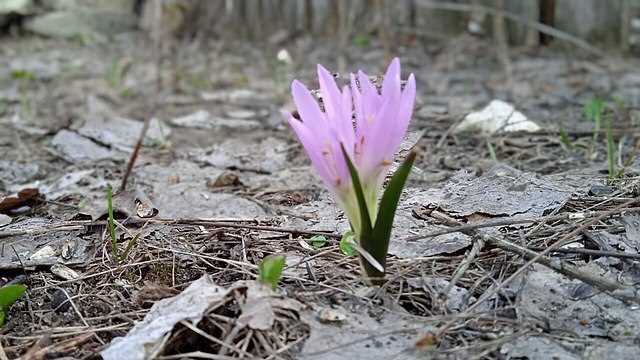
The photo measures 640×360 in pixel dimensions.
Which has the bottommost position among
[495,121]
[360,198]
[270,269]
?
[495,121]

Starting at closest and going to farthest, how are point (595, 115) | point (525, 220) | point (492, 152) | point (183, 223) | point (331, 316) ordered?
1. point (331, 316)
2. point (525, 220)
3. point (183, 223)
4. point (492, 152)
5. point (595, 115)

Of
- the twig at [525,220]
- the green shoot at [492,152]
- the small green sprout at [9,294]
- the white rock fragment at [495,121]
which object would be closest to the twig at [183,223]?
the twig at [525,220]

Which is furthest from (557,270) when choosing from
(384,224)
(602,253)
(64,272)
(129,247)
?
(64,272)

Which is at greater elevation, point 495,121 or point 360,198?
point 360,198

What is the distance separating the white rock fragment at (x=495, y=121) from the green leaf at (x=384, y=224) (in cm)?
164

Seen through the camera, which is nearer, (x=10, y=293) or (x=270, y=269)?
(x=270, y=269)

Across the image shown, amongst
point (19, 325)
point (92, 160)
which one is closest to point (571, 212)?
point (19, 325)

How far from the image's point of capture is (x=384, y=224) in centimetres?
136

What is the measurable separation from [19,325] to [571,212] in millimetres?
1257

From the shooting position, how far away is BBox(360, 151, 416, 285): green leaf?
1290 millimetres

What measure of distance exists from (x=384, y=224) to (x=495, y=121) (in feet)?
5.92

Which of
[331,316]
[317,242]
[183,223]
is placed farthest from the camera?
[183,223]

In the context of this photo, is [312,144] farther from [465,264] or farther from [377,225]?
[465,264]

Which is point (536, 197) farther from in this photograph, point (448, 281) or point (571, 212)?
point (448, 281)
